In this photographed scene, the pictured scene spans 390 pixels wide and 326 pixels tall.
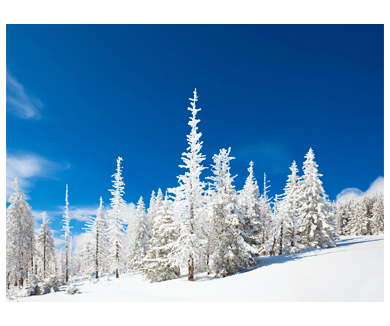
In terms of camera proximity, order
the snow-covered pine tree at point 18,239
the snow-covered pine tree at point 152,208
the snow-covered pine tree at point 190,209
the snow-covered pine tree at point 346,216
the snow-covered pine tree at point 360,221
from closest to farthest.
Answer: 1. the snow-covered pine tree at point 190,209
2. the snow-covered pine tree at point 18,239
3. the snow-covered pine tree at point 152,208
4. the snow-covered pine tree at point 360,221
5. the snow-covered pine tree at point 346,216

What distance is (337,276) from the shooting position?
11523 millimetres

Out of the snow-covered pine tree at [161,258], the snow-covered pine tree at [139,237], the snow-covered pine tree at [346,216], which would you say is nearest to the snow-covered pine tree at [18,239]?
the snow-covered pine tree at [139,237]

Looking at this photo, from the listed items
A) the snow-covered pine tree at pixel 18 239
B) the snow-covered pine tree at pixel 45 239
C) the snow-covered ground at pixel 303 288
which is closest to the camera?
the snow-covered ground at pixel 303 288

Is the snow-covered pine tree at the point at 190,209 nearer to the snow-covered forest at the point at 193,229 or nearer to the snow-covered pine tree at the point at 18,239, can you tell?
the snow-covered forest at the point at 193,229

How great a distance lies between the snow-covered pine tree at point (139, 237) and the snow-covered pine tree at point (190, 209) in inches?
892

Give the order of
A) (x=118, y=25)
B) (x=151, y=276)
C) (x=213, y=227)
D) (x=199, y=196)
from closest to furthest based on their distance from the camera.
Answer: (x=118, y=25)
(x=199, y=196)
(x=213, y=227)
(x=151, y=276)

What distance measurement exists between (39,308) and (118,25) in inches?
612

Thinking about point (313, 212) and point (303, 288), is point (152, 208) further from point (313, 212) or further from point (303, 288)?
point (303, 288)

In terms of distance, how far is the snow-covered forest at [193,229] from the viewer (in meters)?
17.3

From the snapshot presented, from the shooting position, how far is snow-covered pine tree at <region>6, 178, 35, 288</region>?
24.6 m

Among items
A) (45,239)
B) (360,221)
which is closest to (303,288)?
(45,239)

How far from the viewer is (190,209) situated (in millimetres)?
17156
